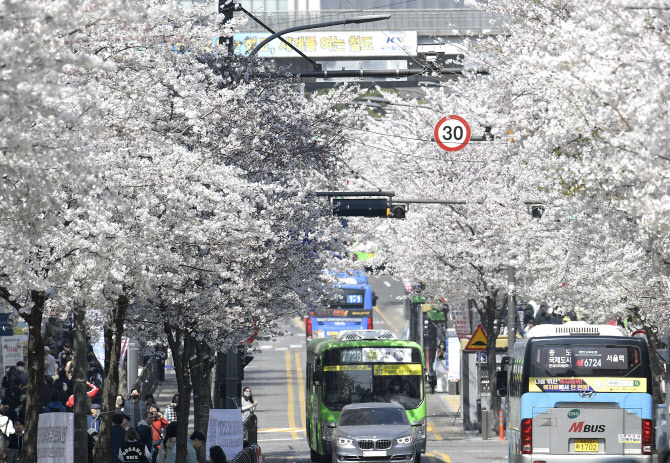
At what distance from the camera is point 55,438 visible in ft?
49.6

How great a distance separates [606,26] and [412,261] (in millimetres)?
27345

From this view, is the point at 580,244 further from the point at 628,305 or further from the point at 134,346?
the point at 134,346

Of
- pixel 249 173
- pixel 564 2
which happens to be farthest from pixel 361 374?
pixel 564 2

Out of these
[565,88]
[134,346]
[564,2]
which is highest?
[564,2]

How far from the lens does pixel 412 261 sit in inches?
1500

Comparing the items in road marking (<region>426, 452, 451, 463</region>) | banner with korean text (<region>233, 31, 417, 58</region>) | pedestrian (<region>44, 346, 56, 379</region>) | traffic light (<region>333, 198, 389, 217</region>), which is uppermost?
banner with korean text (<region>233, 31, 417, 58</region>)

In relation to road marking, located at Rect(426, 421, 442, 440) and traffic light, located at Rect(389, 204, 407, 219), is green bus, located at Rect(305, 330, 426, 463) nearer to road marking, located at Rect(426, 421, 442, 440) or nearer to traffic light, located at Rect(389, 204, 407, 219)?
traffic light, located at Rect(389, 204, 407, 219)

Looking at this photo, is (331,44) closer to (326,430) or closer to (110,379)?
(326,430)

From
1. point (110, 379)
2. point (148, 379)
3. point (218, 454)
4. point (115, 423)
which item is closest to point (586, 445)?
point (218, 454)

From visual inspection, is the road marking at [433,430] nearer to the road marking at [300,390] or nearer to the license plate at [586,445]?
the road marking at [300,390]

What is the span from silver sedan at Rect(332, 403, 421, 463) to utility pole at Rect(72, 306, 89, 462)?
9.78 metres

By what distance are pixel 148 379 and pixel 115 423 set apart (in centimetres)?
1995

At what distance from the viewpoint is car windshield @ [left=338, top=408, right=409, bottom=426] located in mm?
24922

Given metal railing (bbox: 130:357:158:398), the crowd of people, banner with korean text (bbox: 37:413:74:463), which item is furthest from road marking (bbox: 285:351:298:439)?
banner with korean text (bbox: 37:413:74:463)
